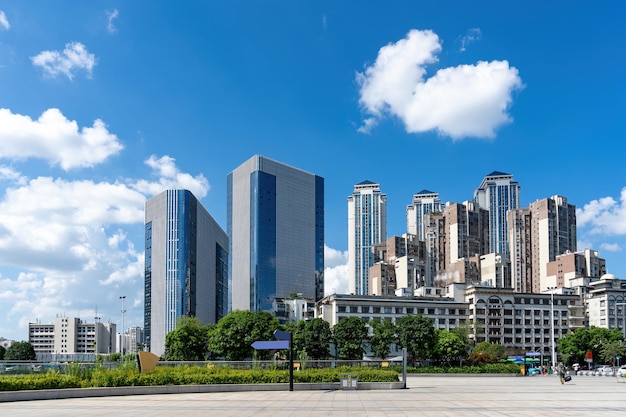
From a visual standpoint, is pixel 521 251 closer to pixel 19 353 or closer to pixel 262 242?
pixel 262 242

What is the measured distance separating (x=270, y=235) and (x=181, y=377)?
14420 centimetres

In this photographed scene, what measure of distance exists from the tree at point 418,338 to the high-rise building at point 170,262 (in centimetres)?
7686

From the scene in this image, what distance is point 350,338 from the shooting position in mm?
86125

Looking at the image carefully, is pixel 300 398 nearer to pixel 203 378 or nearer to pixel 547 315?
pixel 203 378

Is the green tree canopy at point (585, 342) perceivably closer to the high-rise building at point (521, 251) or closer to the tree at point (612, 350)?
the tree at point (612, 350)

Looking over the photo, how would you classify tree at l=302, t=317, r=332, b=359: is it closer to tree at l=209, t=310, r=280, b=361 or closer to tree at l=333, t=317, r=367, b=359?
tree at l=333, t=317, r=367, b=359

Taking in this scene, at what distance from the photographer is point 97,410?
25.6 m

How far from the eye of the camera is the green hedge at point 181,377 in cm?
3353

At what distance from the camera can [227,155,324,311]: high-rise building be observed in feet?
584

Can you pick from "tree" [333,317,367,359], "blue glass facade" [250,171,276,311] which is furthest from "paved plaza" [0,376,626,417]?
"blue glass facade" [250,171,276,311]

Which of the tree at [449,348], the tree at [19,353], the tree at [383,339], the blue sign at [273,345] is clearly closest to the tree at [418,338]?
the tree at [449,348]

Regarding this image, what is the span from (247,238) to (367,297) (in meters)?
77.2

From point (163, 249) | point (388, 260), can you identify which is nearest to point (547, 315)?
point (388, 260)

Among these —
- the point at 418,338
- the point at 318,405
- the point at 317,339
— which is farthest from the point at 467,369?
the point at 318,405
